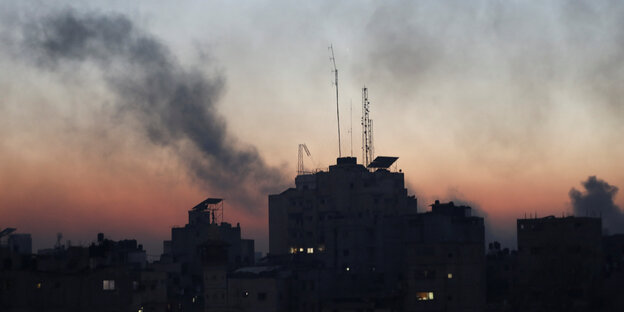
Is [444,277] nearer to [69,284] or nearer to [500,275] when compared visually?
[500,275]

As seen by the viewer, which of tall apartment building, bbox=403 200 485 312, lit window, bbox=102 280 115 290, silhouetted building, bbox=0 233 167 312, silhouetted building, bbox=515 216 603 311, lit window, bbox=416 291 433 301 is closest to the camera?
silhouetted building, bbox=0 233 167 312

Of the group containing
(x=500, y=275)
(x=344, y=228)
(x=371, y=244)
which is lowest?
(x=500, y=275)

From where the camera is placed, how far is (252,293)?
126688 millimetres

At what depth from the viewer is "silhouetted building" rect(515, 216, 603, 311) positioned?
12119cm

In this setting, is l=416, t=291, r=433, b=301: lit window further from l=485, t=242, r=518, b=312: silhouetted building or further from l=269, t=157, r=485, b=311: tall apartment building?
l=485, t=242, r=518, b=312: silhouetted building

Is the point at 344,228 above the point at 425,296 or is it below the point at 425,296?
above

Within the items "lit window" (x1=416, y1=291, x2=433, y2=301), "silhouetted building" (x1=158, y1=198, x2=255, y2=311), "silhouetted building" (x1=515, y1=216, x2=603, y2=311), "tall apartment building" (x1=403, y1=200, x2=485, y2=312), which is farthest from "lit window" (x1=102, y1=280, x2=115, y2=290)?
"silhouetted building" (x1=515, y1=216, x2=603, y2=311)

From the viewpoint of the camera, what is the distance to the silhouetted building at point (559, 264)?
121188 mm

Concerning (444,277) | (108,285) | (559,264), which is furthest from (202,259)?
(559,264)

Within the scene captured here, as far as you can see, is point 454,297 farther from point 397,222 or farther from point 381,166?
point 381,166

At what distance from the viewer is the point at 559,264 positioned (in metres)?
124

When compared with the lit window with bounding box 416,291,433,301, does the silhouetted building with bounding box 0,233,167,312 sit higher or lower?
higher

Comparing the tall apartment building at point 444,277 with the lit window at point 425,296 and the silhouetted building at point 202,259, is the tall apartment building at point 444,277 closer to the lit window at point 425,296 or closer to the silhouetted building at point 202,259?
the lit window at point 425,296

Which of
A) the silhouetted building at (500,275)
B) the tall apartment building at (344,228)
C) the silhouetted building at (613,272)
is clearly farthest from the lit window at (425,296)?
the silhouetted building at (613,272)
